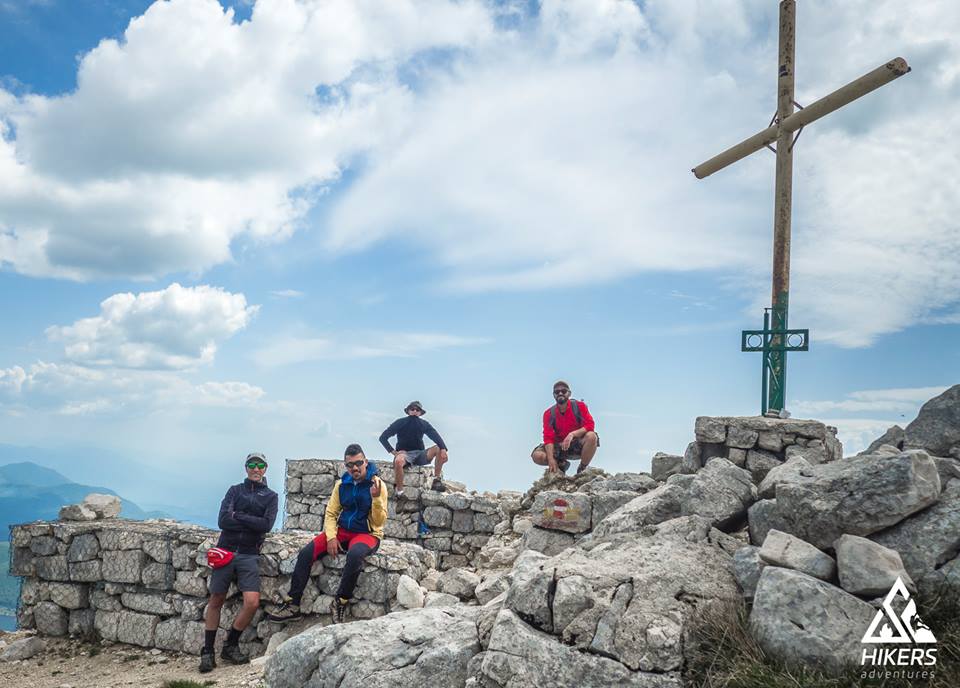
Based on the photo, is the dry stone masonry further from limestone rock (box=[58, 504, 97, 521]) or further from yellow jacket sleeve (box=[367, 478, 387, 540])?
limestone rock (box=[58, 504, 97, 521])

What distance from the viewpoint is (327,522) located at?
330 inches

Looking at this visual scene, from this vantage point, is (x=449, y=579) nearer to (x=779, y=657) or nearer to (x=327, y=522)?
(x=327, y=522)

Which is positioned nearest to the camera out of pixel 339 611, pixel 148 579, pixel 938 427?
pixel 938 427

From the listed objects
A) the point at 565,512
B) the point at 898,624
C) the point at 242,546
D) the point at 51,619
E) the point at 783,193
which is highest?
the point at 783,193

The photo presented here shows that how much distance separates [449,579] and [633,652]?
345 centimetres

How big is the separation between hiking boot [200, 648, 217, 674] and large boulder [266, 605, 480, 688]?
9.62ft

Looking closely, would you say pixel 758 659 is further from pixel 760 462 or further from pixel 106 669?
pixel 106 669

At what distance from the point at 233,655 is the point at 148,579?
2074 millimetres

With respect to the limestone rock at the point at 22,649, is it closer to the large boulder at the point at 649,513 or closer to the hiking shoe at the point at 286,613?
the hiking shoe at the point at 286,613

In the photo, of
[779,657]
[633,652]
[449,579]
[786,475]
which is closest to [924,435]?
[786,475]

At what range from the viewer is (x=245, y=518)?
8.52 metres

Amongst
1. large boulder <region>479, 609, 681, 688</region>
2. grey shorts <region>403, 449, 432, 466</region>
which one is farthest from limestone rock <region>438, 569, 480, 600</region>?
grey shorts <region>403, 449, 432, 466</region>

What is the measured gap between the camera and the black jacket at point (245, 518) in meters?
8.59

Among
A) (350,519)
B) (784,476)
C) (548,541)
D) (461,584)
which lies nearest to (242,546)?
(350,519)
